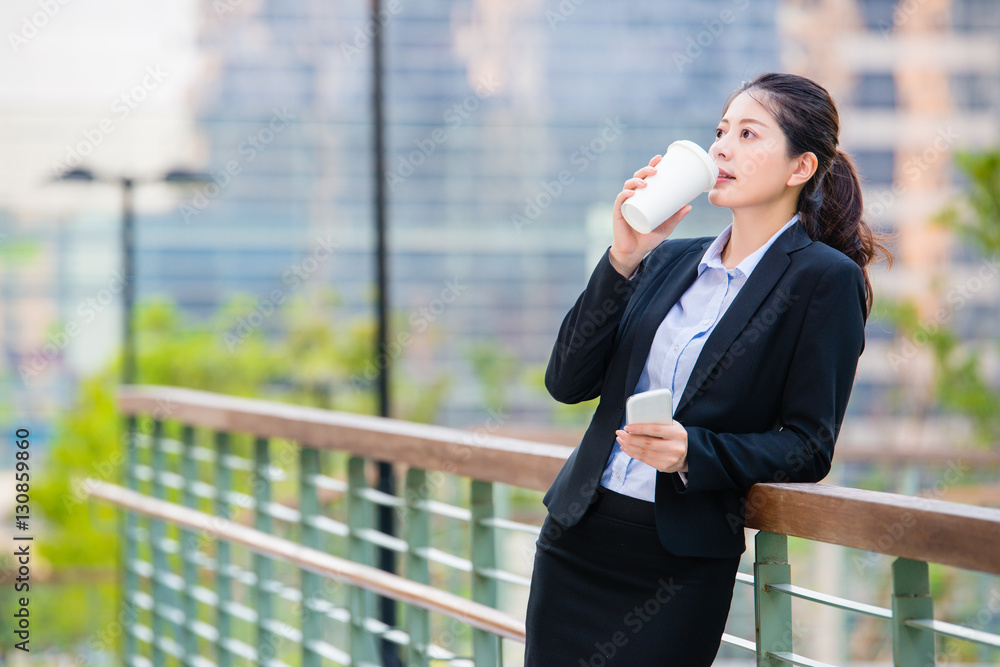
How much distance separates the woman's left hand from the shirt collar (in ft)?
0.83

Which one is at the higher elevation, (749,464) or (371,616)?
(749,464)

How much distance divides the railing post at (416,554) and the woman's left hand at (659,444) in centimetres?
90

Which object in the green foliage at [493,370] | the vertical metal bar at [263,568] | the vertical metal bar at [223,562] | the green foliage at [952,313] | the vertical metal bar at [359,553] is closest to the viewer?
the vertical metal bar at [359,553]

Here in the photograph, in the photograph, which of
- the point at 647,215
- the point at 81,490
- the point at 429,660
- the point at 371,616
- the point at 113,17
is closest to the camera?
the point at 647,215

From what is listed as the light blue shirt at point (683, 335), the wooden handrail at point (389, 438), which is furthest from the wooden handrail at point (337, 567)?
the light blue shirt at point (683, 335)

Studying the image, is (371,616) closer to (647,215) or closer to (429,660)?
(429,660)

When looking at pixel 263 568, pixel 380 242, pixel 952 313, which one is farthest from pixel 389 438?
pixel 952 313

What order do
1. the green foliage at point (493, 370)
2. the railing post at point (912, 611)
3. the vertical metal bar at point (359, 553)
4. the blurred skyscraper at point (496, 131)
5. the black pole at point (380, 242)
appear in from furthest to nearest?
the blurred skyscraper at point (496, 131) → the green foliage at point (493, 370) → the black pole at point (380, 242) → the vertical metal bar at point (359, 553) → the railing post at point (912, 611)

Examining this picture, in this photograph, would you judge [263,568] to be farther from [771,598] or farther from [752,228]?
[752,228]

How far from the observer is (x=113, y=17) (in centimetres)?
2420

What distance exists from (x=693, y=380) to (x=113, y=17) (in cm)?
2586

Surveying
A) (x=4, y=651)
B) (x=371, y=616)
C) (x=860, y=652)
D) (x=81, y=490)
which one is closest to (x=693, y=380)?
(x=371, y=616)

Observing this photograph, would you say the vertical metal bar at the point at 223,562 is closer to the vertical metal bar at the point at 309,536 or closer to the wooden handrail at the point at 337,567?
the wooden handrail at the point at 337,567

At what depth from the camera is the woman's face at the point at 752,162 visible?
1.33m
